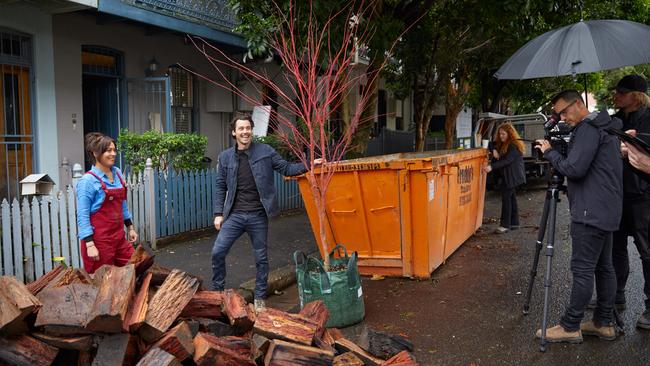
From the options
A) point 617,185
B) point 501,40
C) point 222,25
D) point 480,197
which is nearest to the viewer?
point 617,185

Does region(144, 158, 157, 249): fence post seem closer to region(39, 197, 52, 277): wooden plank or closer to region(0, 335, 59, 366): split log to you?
region(39, 197, 52, 277): wooden plank

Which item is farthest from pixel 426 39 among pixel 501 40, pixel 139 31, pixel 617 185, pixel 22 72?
pixel 617 185

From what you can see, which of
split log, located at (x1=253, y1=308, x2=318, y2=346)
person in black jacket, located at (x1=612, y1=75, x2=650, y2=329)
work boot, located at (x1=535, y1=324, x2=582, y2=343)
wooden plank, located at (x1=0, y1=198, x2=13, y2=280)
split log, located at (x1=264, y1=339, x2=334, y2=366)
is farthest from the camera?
wooden plank, located at (x1=0, y1=198, x2=13, y2=280)

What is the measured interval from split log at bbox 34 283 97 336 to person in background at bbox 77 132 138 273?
1266 millimetres

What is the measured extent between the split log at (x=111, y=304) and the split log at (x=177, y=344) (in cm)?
22

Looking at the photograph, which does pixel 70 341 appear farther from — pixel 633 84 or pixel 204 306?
pixel 633 84

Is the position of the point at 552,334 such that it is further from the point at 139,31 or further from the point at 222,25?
the point at 139,31

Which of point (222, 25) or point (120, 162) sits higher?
point (222, 25)

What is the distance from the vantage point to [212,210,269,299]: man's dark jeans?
522 cm

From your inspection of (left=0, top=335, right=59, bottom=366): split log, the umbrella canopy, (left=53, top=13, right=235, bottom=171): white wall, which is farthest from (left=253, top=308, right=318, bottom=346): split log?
(left=53, top=13, right=235, bottom=171): white wall

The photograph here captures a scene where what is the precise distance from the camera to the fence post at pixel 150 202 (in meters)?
7.75

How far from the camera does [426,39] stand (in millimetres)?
12672

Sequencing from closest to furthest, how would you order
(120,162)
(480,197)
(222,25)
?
(480,197), (120,162), (222,25)

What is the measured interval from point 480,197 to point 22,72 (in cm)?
763
